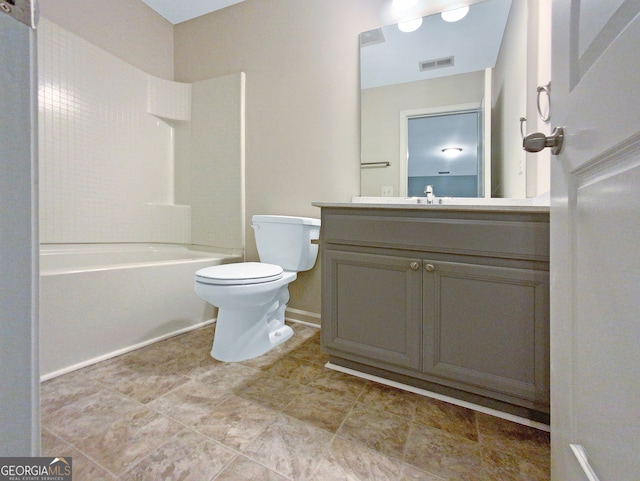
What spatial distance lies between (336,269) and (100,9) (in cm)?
256

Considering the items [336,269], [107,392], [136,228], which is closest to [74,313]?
[107,392]

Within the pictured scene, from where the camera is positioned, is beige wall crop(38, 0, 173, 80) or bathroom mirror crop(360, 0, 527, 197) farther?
beige wall crop(38, 0, 173, 80)

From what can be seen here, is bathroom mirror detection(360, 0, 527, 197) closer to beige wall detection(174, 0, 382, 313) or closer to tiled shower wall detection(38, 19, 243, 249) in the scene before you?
beige wall detection(174, 0, 382, 313)

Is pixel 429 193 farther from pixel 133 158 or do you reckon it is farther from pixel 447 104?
pixel 133 158

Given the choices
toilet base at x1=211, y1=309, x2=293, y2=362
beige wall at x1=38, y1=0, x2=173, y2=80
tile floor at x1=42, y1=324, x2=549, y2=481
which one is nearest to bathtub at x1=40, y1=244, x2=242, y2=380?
tile floor at x1=42, y1=324, x2=549, y2=481

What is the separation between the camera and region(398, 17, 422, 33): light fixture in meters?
1.76

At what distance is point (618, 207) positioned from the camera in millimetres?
438

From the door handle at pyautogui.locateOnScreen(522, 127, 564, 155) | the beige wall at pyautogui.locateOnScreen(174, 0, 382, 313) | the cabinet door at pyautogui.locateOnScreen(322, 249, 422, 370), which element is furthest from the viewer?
the beige wall at pyautogui.locateOnScreen(174, 0, 382, 313)

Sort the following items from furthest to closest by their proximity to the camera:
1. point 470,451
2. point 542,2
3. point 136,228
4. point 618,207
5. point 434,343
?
point 136,228 → point 542,2 → point 434,343 → point 470,451 → point 618,207

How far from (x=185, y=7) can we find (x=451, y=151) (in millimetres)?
2418

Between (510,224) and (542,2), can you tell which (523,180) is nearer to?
(510,224)

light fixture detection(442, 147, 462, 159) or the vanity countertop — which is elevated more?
light fixture detection(442, 147, 462, 159)

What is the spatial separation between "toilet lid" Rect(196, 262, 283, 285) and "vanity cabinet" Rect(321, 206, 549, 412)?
0.32 meters

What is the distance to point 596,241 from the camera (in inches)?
19.8
